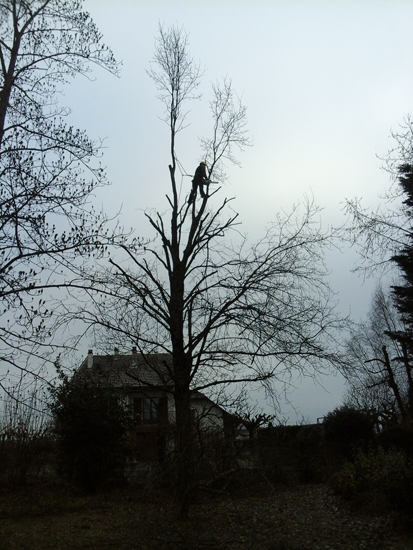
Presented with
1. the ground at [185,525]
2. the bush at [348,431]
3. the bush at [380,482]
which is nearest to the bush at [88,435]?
the ground at [185,525]

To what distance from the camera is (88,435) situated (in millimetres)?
13523

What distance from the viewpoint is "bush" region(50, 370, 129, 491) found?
13258 mm

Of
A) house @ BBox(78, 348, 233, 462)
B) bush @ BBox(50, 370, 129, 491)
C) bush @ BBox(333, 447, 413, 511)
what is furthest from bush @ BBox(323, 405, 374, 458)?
bush @ BBox(50, 370, 129, 491)

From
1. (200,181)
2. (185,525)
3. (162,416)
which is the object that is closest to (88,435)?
(162,416)

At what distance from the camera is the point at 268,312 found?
9727mm

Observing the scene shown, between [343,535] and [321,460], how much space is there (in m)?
7.57

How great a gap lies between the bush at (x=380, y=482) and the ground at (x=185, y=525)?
0.31m

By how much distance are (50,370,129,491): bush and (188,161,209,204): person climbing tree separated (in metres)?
5.56

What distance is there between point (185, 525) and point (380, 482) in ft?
14.8

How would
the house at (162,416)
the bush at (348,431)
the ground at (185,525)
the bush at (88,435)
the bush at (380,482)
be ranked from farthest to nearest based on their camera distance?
1. the bush at (348,431)
2. the bush at (88,435)
3. the house at (162,416)
4. the bush at (380,482)
5. the ground at (185,525)

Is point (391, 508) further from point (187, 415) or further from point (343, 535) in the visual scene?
point (187, 415)

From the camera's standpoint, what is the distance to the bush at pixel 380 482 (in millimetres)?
9398

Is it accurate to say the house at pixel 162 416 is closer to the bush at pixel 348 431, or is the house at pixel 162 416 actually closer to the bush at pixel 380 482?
→ the bush at pixel 380 482

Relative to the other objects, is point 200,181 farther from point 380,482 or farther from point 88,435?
point 380,482
